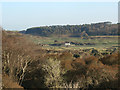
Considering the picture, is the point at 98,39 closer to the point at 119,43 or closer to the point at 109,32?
the point at 109,32

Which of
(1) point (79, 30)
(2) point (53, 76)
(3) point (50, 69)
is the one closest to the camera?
(2) point (53, 76)

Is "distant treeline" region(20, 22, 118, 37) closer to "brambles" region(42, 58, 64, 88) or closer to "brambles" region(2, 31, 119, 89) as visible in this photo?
"brambles" region(2, 31, 119, 89)

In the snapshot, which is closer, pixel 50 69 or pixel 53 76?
pixel 53 76

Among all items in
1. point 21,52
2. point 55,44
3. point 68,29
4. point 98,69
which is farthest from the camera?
point 68,29

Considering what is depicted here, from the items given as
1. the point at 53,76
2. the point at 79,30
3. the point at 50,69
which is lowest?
the point at 53,76

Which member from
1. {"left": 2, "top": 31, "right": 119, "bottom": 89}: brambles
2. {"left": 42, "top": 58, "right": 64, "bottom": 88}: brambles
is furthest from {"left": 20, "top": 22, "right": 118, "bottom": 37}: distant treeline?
{"left": 42, "top": 58, "right": 64, "bottom": 88}: brambles

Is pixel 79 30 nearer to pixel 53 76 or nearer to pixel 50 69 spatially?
pixel 50 69

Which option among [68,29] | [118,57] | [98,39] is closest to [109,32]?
[98,39]

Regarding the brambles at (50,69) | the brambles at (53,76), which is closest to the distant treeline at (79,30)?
the brambles at (50,69)

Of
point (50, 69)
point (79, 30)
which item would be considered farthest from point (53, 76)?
point (79, 30)

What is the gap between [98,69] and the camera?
17375 mm

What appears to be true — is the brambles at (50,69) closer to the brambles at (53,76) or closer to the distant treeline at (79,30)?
the brambles at (53,76)

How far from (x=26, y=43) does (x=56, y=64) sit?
810 centimetres

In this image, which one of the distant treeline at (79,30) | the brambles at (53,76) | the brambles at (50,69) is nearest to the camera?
the brambles at (50,69)
